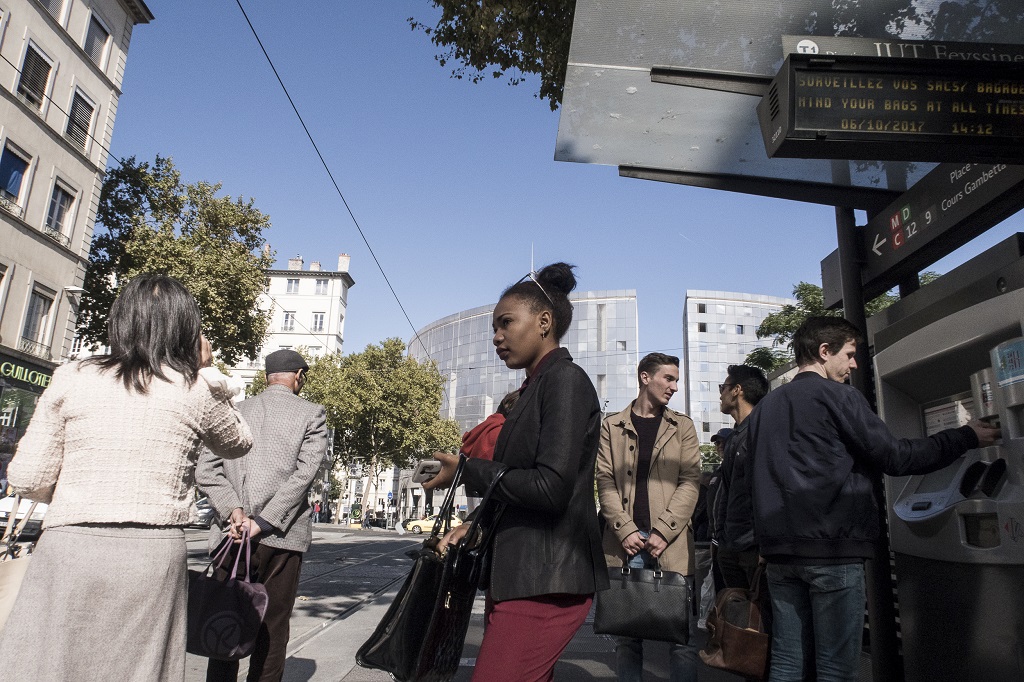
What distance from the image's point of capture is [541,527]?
1937 millimetres

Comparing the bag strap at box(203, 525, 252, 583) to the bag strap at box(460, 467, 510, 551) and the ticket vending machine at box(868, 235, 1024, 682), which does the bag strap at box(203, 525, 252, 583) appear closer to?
the bag strap at box(460, 467, 510, 551)

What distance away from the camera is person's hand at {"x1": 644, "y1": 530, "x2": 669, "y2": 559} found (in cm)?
364

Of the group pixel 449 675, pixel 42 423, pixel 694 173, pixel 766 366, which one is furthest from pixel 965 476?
pixel 766 366

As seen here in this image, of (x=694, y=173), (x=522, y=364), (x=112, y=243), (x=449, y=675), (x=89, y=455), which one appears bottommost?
(x=449, y=675)

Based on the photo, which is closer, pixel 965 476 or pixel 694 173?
pixel 965 476

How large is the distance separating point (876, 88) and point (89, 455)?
3.11 meters

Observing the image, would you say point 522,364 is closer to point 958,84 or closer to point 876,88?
point 876,88

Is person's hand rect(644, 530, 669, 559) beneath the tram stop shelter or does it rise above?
beneath

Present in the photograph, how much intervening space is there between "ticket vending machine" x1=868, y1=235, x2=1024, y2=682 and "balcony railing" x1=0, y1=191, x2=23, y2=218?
20801mm

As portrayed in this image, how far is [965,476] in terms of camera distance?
2963 mm

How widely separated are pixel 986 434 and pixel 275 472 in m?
2.86

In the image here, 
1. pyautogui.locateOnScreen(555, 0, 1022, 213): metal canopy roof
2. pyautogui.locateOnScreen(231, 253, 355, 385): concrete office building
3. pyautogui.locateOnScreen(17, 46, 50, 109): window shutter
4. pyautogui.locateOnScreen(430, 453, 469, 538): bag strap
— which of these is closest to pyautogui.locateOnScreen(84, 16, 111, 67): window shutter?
pyautogui.locateOnScreen(17, 46, 50, 109): window shutter

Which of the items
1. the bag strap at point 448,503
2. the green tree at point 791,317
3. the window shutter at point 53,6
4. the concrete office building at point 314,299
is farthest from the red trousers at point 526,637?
the concrete office building at point 314,299

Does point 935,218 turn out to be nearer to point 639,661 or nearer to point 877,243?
point 877,243
